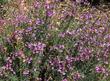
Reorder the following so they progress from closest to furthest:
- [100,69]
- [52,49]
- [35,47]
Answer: [35,47], [100,69], [52,49]

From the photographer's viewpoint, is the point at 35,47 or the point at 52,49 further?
the point at 52,49

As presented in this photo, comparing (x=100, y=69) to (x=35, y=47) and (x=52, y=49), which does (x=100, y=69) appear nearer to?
(x=52, y=49)

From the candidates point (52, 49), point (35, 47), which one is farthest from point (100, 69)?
point (35, 47)

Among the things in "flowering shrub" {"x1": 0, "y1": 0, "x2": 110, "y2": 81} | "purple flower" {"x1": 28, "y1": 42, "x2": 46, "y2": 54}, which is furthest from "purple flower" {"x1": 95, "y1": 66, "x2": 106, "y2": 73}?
"purple flower" {"x1": 28, "y1": 42, "x2": 46, "y2": 54}

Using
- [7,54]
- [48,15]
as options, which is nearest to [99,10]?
[48,15]

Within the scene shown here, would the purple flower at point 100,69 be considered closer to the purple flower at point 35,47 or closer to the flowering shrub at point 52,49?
the flowering shrub at point 52,49

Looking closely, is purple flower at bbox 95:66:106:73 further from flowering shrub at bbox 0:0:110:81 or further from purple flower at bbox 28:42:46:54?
purple flower at bbox 28:42:46:54

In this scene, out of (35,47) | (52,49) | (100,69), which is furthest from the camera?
(52,49)

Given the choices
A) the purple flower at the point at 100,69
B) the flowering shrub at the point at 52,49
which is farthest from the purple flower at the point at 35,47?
the purple flower at the point at 100,69

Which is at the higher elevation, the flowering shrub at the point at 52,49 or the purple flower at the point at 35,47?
the purple flower at the point at 35,47

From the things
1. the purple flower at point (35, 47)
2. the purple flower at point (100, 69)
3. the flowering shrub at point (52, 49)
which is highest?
the purple flower at point (35, 47)
